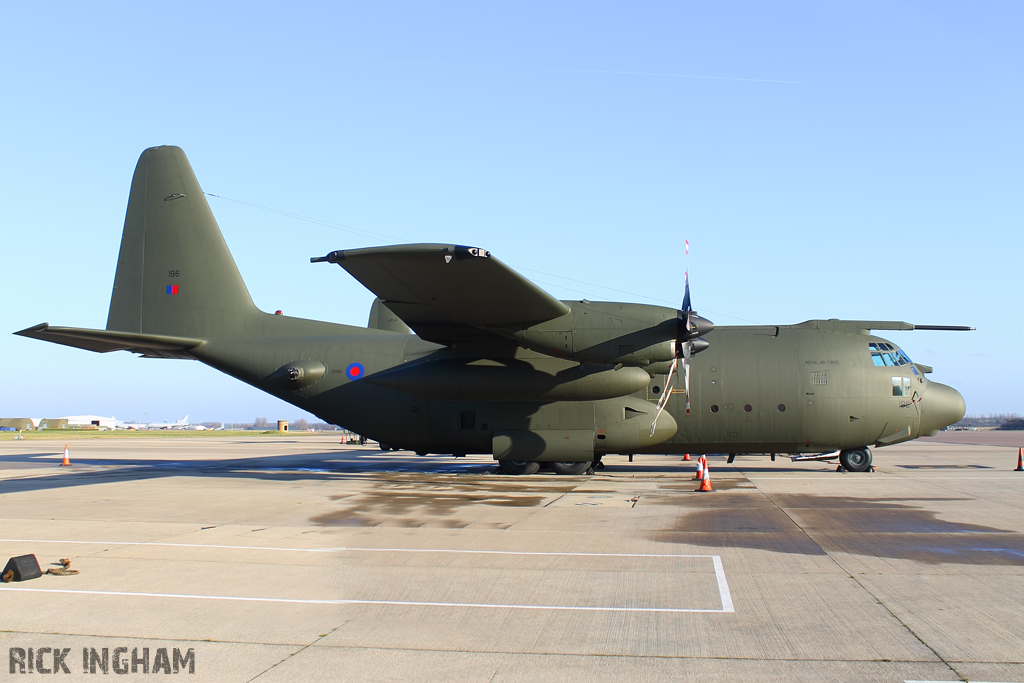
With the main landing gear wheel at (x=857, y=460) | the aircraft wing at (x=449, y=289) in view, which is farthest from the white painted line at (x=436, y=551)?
the main landing gear wheel at (x=857, y=460)

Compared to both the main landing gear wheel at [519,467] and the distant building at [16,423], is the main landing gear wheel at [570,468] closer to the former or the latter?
the main landing gear wheel at [519,467]

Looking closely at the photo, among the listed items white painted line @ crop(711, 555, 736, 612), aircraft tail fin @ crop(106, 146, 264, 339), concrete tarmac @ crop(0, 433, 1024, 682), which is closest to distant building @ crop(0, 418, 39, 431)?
aircraft tail fin @ crop(106, 146, 264, 339)

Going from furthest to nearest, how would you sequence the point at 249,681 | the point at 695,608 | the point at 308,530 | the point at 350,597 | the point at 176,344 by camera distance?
the point at 176,344, the point at 308,530, the point at 350,597, the point at 695,608, the point at 249,681

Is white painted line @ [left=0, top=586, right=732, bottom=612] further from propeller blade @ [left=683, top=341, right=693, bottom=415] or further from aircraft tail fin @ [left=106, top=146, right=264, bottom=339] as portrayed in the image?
aircraft tail fin @ [left=106, top=146, right=264, bottom=339]

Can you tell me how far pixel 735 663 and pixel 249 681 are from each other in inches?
128

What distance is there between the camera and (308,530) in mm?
10609

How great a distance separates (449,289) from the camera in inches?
597

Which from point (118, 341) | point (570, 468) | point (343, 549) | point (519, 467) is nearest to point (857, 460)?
point (570, 468)

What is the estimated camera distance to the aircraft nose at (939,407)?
19891 millimetres

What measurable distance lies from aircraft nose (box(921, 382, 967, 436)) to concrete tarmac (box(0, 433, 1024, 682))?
5.34 meters

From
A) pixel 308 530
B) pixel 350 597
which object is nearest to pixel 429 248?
pixel 308 530

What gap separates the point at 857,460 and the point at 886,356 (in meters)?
3.22

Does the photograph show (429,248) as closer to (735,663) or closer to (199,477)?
(735,663)

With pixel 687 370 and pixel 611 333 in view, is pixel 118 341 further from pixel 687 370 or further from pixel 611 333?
pixel 687 370
